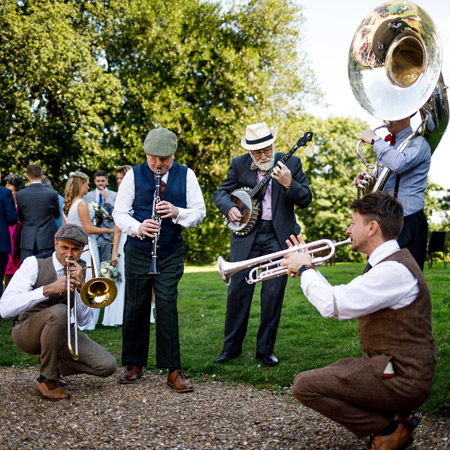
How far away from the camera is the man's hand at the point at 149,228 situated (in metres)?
4.84

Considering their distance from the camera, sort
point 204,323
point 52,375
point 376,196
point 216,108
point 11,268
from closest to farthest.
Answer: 1. point 376,196
2. point 52,375
3. point 204,323
4. point 11,268
5. point 216,108

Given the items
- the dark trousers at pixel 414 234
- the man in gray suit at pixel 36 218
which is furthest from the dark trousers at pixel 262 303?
the man in gray suit at pixel 36 218

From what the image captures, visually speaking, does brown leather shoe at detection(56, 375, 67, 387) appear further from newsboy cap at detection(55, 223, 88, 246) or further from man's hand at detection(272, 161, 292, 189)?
man's hand at detection(272, 161, 292, 189)

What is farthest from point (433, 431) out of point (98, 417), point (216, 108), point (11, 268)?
point (216, 108)

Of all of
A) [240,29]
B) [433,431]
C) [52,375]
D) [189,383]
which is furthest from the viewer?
[240,29]

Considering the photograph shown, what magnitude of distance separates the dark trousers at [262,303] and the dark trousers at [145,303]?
2.80 ft

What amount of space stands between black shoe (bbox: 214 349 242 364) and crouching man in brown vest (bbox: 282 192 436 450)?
2470 millimetres

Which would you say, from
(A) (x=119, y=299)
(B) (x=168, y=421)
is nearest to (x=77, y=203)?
(A) (x=119, y=299)

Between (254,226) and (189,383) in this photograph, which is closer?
(189,383)

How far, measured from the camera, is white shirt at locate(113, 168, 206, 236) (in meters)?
5.01

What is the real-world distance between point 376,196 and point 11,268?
7044 mm

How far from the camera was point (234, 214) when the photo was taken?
221 inches

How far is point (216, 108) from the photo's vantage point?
66.8 feet

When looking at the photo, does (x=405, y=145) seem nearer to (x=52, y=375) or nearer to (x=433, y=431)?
(x=433, y=431)
